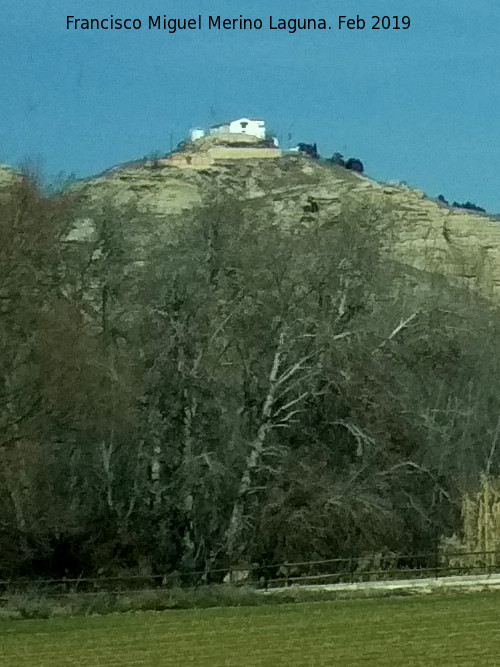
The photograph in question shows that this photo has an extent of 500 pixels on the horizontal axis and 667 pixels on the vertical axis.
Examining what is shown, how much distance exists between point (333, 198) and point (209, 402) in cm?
4927

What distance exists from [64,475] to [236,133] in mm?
104217

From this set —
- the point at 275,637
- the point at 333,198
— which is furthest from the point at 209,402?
the point at 333,198

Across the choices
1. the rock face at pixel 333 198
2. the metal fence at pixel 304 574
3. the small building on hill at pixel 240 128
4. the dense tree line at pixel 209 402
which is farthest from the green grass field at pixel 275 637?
the small building on hill at pixel 240 128

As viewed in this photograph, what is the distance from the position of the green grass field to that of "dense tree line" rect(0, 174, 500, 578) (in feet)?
36.1

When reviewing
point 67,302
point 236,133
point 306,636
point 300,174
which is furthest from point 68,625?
point 236,133

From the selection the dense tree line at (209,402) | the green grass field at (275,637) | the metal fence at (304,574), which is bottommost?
the green grass field at (275,637)

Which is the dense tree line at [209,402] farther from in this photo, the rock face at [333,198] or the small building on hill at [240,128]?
the small building on hill at [240,128]

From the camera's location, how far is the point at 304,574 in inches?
1708

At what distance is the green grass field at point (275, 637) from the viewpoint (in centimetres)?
2023

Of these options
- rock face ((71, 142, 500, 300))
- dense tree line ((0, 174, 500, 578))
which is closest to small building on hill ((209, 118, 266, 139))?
rock face ((71, 142, 500, 300))

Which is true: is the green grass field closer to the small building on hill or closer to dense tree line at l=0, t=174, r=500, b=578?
dense tree line at l=0, t=174, r=500, b=578

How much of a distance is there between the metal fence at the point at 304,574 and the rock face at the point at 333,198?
25.9 metres

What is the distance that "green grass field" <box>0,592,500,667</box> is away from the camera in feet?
66.4

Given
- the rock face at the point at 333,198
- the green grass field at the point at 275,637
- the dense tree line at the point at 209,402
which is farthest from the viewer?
the rock face at the point at 333,198
